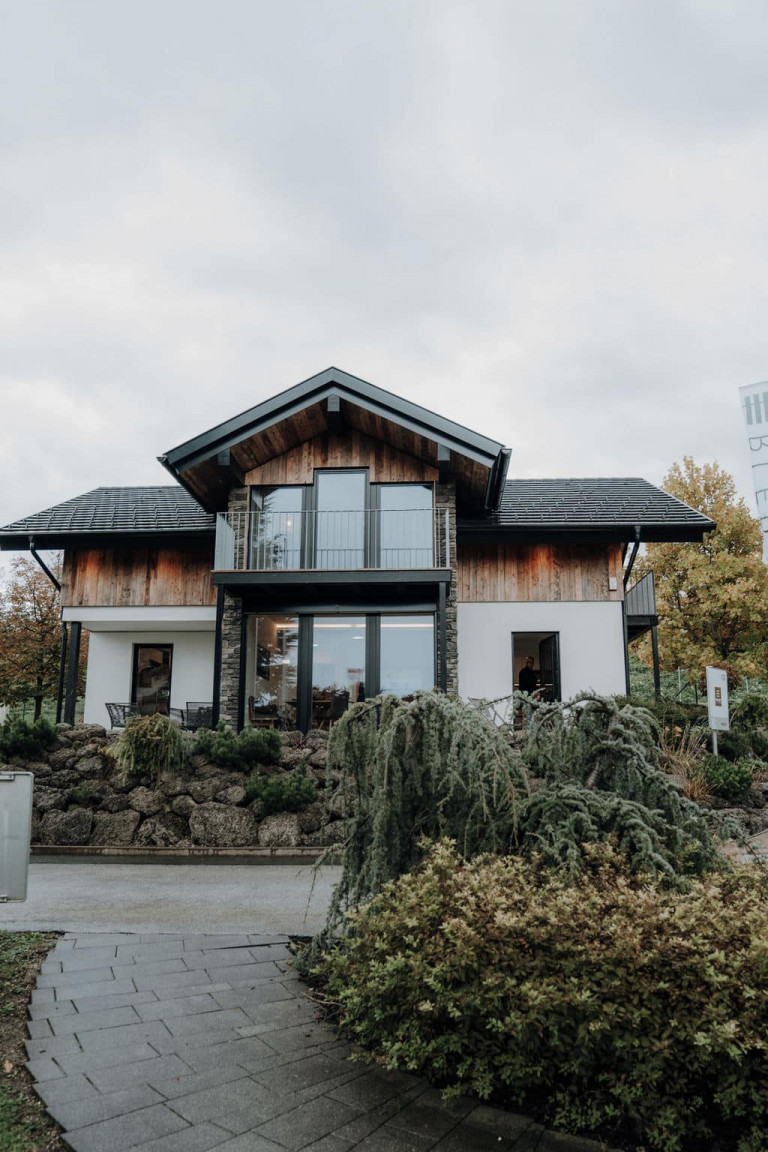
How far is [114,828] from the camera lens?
9.55m

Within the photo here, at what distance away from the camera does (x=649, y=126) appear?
11.4 m

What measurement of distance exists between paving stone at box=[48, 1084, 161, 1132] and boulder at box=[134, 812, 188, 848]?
22.3 ft

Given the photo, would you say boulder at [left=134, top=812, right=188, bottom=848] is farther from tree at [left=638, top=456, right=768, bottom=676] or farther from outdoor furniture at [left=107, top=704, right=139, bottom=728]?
tree at [left=638, top=456, right=768, bottom=676]

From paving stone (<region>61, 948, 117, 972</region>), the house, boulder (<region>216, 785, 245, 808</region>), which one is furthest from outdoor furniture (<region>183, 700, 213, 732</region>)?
paving stone (<region>61, 948, 117, 972</region>)

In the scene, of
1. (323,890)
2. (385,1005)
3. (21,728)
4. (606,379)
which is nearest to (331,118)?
(21,728)

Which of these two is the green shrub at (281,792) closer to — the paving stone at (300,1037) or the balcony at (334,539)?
the balcony at (334,539)

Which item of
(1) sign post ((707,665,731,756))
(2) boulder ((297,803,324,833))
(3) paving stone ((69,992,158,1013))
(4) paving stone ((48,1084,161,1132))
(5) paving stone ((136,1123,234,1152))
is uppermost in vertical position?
(1) sign post ((707,665,731,756))

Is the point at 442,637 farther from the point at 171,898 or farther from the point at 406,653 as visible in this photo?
the point at 171,898

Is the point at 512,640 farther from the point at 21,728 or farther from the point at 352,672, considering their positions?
the point at 21,728

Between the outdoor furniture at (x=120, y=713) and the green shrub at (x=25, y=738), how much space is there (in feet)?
10.9

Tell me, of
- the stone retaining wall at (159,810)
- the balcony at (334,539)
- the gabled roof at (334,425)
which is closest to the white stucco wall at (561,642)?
the balcony at (334,539)

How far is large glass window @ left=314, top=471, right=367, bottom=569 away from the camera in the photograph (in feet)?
47.2

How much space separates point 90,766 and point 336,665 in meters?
5.09

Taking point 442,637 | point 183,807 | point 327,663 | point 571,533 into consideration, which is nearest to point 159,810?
point 183,807
